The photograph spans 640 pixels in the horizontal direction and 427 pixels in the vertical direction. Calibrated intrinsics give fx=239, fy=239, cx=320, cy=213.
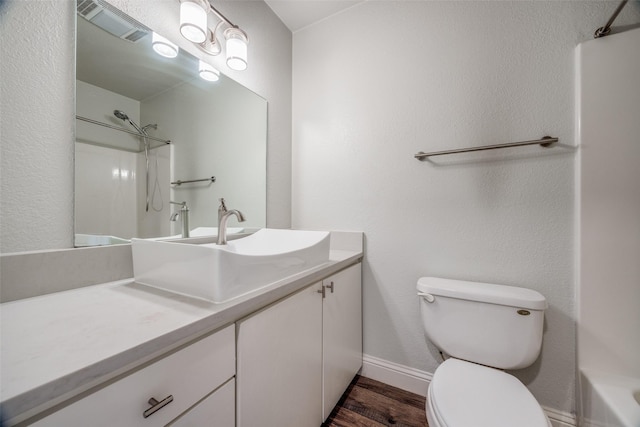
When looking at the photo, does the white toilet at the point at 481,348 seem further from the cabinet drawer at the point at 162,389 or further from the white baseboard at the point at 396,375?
the cabinet drawer at the point at 162,389

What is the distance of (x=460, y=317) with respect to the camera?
3.57ft

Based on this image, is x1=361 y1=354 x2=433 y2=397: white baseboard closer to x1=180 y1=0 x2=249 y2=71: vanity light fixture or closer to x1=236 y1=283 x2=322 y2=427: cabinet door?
x1=236 y1=283 x2=322 y2=427: cabinet door

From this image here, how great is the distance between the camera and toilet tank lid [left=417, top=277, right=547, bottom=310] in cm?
98

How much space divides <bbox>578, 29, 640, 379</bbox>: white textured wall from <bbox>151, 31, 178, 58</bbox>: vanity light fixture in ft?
5.65

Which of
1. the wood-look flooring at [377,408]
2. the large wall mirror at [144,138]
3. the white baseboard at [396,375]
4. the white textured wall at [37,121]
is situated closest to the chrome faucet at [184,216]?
the large wall mirror at [144,138]

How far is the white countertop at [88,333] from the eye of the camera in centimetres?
34

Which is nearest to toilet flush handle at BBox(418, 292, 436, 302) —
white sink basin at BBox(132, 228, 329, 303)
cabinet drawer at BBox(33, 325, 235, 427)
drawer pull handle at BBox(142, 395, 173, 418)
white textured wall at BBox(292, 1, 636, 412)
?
white textured wall at BBox(292, 1, 636, 412)

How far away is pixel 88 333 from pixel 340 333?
1.01 metres

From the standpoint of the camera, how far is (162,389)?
487 millimetres

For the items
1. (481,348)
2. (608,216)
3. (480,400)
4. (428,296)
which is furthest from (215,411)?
(608,216)

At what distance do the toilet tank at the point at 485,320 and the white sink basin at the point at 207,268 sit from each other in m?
0.69

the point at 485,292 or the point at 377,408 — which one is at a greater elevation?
the point at 485,292

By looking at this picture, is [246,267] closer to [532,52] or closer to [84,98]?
[84,98]

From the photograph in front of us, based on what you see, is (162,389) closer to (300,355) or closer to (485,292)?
(300,355)
